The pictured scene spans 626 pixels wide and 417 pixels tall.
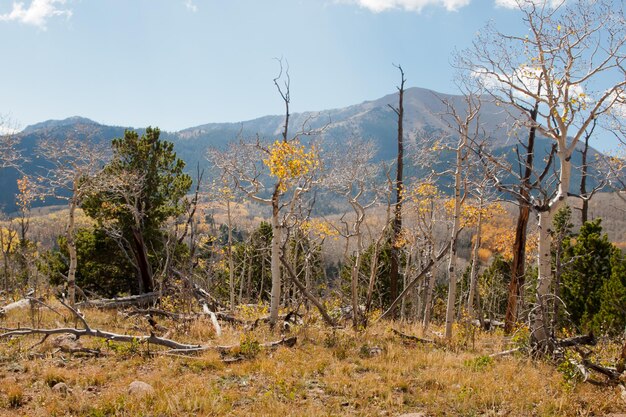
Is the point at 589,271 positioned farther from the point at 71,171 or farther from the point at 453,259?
the point at 71,171

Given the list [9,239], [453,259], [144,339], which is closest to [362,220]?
[453,259]

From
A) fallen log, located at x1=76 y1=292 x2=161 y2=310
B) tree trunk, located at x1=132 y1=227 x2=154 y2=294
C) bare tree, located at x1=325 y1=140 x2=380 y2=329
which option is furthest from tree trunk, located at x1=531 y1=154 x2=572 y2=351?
tree trunk, located at x1=132 y1=227 x2=154 y2=294

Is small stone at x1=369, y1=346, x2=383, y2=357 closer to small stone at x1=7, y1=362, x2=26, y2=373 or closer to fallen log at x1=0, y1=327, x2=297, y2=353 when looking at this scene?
fallen log at x1=0, y1=327, x2=297, y2=353

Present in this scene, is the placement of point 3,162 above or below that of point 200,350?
Answer: above

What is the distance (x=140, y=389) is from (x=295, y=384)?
8.14 ft

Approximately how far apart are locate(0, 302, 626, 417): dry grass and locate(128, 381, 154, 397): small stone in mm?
97

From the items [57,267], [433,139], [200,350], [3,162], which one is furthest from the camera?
[57,267]

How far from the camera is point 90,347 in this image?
886cm

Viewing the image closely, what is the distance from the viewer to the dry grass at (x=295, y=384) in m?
6.03

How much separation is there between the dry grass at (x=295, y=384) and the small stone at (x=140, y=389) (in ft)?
0.32

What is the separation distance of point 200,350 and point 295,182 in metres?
4.76

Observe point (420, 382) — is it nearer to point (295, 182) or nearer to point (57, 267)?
point (295, 182)

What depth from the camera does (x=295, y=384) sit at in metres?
7.02

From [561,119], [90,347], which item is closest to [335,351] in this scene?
[90,347]
